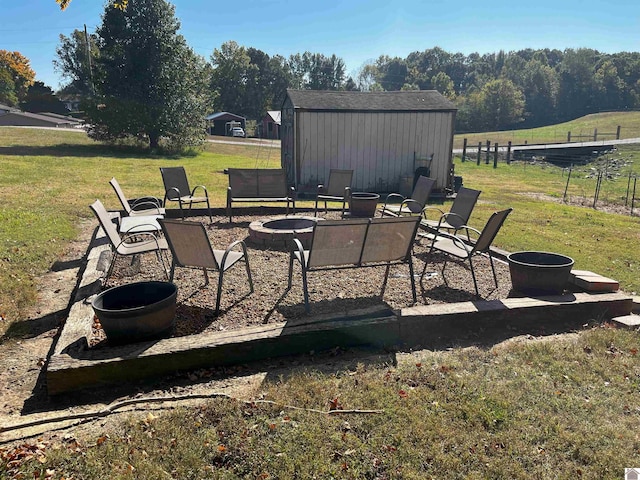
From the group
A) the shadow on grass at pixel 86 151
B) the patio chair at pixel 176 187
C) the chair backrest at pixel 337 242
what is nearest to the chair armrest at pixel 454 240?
the chair backrest at pixel 337 242

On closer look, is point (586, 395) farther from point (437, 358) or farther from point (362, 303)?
point (362, 303)

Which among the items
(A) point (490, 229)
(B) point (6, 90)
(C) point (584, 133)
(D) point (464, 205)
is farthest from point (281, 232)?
(B) point (6, 90)

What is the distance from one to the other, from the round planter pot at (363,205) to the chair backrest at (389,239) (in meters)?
3.80

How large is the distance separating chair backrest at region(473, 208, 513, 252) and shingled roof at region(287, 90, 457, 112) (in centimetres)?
879

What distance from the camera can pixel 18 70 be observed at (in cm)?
7756

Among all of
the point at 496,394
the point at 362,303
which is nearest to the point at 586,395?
the point at 496,394

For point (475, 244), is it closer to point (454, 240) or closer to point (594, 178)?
point (454, 240)

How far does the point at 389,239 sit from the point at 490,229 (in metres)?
1.14

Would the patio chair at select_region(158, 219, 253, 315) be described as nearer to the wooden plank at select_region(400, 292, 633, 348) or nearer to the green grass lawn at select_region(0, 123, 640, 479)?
the green grass lawn at select_region(0, 123, 640, 479)

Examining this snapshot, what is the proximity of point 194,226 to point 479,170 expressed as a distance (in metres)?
23.2

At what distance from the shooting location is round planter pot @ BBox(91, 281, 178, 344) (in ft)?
11.3

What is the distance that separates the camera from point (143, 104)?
23.1m

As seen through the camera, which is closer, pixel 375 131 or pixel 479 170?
pixel 375 131

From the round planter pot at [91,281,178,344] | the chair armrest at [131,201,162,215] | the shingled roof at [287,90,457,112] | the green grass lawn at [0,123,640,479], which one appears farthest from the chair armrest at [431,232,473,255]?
the shingled roof at [287,90,457,112]
